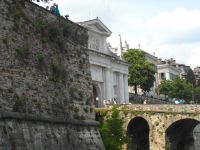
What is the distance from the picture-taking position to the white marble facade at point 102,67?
57.3 meters

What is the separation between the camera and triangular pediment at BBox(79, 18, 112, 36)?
57.7 meters

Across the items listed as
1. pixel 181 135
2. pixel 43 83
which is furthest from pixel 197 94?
pixel 43 83

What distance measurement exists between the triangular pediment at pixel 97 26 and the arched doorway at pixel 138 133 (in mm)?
14761

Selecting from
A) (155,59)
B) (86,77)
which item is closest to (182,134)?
(86,77)

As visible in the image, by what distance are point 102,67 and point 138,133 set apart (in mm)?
12537

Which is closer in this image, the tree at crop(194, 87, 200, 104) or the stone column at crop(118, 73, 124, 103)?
the stone column at crop(118, 73, 124, 103)

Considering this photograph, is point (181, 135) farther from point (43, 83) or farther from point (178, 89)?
point (178, 89)

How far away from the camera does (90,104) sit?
2652cm

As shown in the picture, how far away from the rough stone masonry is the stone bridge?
57.7 feet

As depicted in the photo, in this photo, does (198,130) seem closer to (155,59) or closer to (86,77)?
(86,77)

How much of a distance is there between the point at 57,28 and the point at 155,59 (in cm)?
8342

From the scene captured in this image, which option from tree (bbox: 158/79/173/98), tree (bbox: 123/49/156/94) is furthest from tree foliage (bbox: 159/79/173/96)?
tree (bbox: 123/49/156/94)

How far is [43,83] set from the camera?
22047 millimetres

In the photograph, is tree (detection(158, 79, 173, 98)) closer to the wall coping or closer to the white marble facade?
the white marble facade
